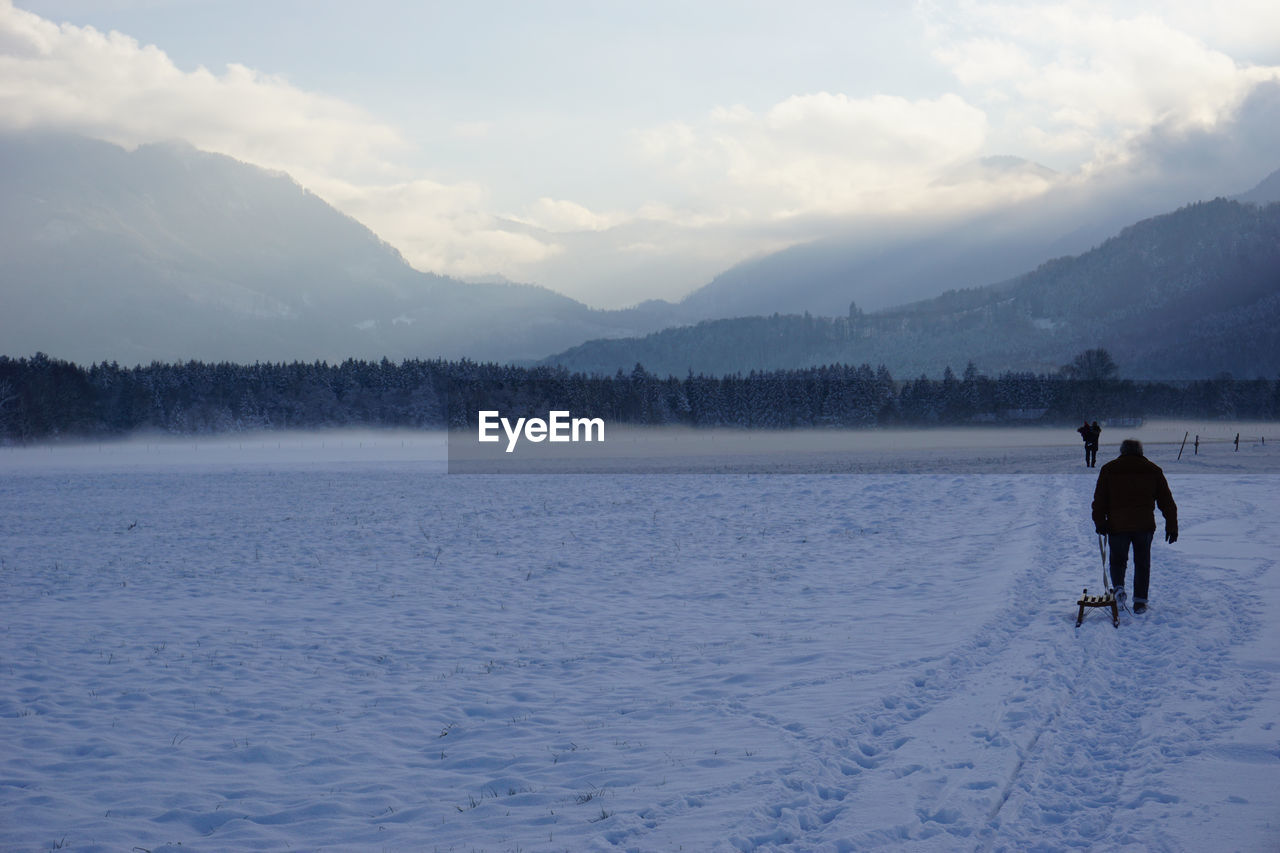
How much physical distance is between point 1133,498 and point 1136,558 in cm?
88

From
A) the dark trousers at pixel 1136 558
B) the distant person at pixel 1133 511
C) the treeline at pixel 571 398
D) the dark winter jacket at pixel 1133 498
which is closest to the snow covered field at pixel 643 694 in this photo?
the dark trousers at pixel 1136 558

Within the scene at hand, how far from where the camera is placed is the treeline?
146125 mm

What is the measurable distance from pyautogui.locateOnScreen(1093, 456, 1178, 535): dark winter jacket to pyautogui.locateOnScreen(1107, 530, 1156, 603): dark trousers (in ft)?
0.43

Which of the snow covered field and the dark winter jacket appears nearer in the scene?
the snow covered field

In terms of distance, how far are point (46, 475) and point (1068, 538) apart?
182ft

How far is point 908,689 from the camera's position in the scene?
9.48 metres

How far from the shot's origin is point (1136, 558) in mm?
12320

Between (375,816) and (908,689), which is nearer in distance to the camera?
(375,816)

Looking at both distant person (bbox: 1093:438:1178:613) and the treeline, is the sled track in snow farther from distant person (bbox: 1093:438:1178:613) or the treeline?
the treeline

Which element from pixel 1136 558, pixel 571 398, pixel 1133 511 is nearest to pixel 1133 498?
pixel 1133 511

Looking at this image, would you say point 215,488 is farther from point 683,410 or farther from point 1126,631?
point 683,410

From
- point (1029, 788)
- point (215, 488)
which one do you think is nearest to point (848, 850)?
point (1029, 788)

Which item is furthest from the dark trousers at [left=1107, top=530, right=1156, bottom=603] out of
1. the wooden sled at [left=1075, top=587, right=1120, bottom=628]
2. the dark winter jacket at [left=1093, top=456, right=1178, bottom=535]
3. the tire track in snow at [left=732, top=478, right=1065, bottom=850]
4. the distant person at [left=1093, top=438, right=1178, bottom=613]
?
the tire track in snow at [left=732, top=478, right=1065, bottom=850]

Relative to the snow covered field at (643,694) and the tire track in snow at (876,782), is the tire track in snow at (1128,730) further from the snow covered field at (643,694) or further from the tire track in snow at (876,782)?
the tire track in snow at (876,782)
